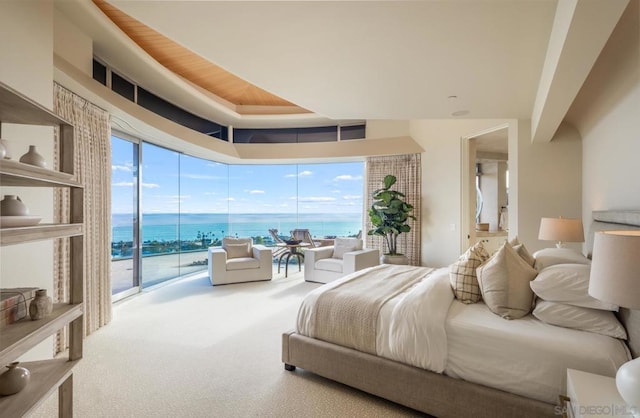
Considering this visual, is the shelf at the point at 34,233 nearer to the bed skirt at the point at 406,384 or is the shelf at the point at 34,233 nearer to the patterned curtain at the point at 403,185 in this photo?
the bed skirt at the point at 406,384

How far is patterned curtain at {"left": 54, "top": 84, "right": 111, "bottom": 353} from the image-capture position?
2789 mm

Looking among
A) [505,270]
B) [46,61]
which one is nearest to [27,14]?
[46,61]

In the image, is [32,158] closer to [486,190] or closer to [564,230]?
[564,230]

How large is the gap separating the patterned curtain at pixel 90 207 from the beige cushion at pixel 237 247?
219 cm

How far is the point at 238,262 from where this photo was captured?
5.28 m

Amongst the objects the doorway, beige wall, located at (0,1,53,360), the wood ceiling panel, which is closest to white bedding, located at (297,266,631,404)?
beige wall, located at (0,1,53,360)

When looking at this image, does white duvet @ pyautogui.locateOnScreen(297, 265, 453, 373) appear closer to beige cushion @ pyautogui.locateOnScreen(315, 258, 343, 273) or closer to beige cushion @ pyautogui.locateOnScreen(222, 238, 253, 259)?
beige cushion @ pyautogui.locateOnScreen(315, 258, 343, 273)

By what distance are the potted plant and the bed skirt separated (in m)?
3.85

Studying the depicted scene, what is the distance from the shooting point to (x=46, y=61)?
85.5 inches

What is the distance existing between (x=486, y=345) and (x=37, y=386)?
7.91 ft

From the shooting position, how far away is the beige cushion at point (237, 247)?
216 inches

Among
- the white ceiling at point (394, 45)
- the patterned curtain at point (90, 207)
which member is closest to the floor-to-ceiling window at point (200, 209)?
the patterned curtain at point (90, 207)

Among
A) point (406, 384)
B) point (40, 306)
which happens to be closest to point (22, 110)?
point (40, 306)

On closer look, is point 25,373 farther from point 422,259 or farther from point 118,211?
point 422,259
